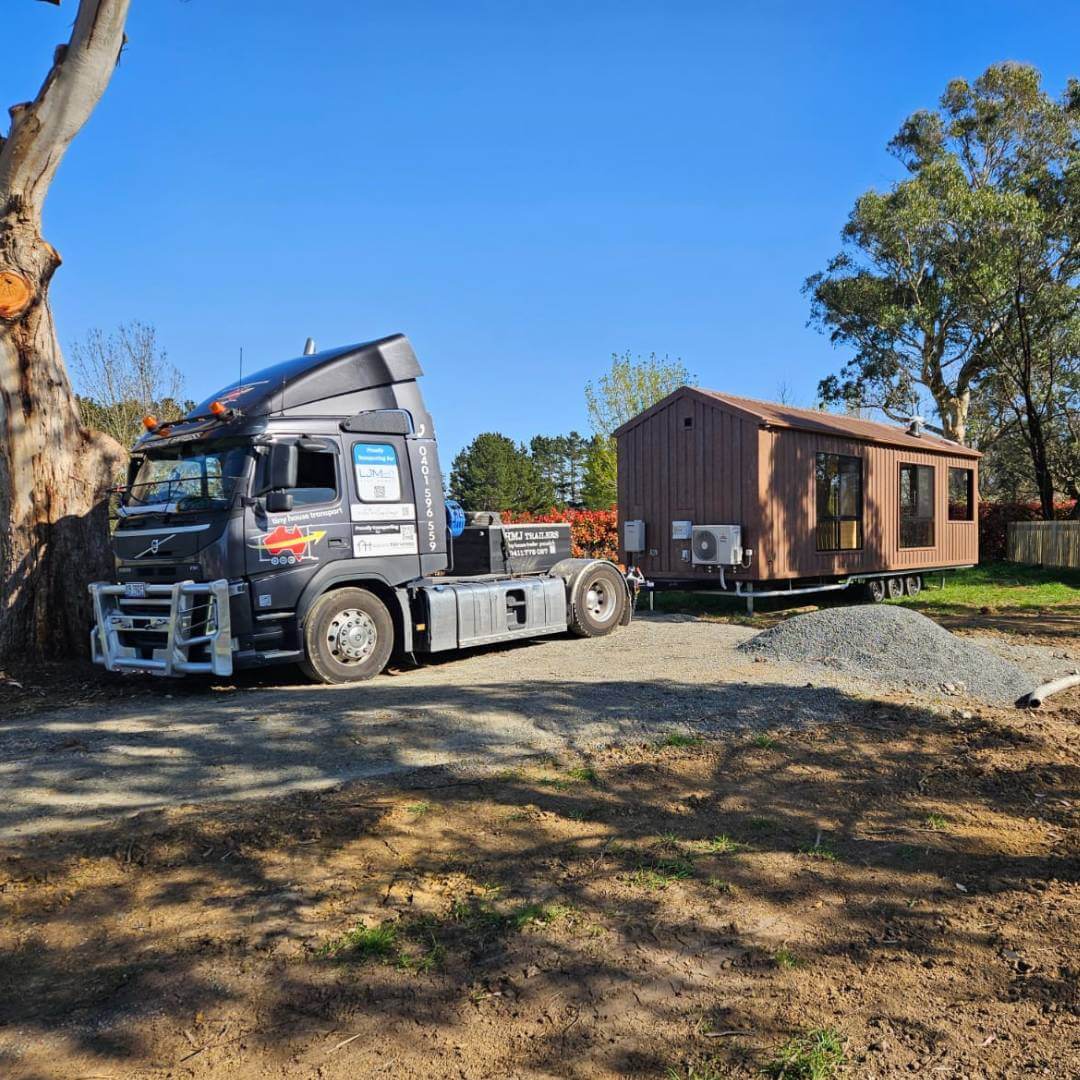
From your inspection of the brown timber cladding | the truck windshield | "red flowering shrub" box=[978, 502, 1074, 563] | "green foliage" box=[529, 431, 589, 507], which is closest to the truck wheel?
the brown timber cladding

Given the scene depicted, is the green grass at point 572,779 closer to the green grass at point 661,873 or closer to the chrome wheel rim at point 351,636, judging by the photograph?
the green grass at point 661,873

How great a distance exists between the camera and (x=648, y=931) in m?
3.51

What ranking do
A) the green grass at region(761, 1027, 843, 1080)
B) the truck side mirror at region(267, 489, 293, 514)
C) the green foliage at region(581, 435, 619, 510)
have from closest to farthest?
the green grass at region(761, 1027, 843, 1080) < the truck side mirror at region(267, 489, 293, 514) < the green foliage at region(581, 435, 619, 510)

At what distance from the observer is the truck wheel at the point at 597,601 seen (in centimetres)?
1114

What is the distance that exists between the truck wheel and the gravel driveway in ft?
6.65

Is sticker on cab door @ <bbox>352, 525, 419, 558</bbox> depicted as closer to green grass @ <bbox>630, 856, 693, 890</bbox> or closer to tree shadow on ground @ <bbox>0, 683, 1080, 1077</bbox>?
tree shadow on ground @ <bbox>0, 683, 1080, 1077</bbox>

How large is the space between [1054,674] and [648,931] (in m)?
7.12

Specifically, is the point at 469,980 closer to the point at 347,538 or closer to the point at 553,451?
the point at 347,538

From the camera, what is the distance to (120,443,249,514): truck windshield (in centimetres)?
787

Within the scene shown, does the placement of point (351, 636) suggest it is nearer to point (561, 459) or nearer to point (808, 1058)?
point (808, 1058)

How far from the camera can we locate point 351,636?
8383mm

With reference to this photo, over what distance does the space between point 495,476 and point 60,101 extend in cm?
4662

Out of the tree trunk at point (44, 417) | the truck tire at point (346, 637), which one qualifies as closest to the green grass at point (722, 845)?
the truck tire at point (346, 637)

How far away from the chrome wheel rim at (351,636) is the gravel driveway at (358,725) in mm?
334
